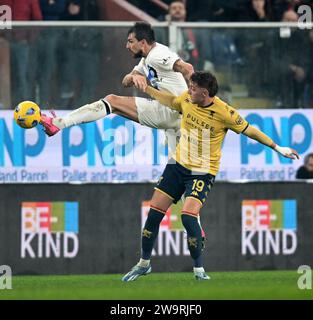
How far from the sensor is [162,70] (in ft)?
53.9

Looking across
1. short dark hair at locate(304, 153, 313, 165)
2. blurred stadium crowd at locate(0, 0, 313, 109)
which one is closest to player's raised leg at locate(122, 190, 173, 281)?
blurred stadium crowd at locate(0, 0, 313, 109)

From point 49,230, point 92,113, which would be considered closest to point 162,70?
point 92,113

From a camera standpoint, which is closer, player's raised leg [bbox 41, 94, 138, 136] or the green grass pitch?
the green grass pitch

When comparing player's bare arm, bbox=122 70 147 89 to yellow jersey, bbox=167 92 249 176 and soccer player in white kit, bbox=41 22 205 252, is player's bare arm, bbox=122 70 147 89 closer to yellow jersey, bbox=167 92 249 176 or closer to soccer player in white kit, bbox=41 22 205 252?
soccer player in white kit, bbox=41 22 205 252

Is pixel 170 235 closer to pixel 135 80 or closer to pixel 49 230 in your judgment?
pixel 49 230

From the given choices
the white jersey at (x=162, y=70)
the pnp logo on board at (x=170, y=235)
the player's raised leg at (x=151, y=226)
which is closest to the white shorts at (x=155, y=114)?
the white jersey at (x=162, y=70)

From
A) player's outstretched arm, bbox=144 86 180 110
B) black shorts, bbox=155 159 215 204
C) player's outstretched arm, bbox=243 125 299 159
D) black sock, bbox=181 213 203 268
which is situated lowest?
black sock, bbox=181 213 203 268

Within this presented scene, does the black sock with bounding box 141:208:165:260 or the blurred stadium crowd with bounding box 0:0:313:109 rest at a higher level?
the blurred stadium crowd with bounding box 0:0:313:109

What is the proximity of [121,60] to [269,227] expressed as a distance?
3.68 meters

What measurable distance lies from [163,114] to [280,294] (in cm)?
306

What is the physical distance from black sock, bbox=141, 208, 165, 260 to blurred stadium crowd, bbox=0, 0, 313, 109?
4.94m

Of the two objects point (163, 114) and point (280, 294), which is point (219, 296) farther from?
point (163, 114)

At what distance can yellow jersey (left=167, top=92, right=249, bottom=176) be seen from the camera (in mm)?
16016

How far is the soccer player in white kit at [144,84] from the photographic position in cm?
1606
